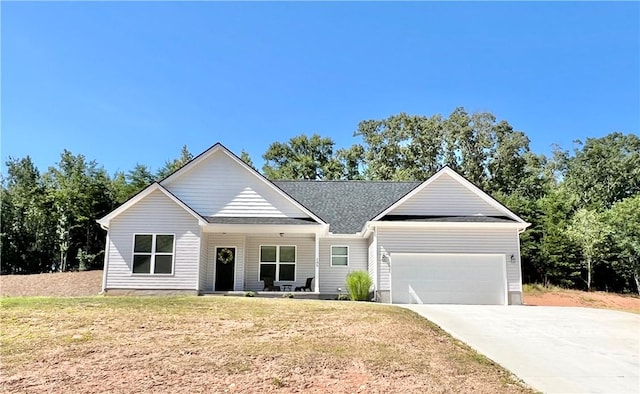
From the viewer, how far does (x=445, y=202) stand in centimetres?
2000

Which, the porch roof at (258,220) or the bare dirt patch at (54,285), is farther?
the bare dirt patch at (54,285)

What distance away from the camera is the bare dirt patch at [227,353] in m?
6.58

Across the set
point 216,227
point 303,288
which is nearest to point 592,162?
point 303,288

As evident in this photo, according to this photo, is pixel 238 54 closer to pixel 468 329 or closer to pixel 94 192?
pixel 468 329

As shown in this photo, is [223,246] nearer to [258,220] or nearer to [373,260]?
[258,220]

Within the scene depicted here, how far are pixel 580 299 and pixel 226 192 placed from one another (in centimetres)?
1888

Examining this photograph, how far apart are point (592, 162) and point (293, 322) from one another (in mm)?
42799

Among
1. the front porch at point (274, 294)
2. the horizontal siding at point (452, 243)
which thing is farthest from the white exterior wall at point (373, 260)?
the front porch at point (274, 294)

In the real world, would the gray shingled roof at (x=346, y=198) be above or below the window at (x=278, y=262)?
above

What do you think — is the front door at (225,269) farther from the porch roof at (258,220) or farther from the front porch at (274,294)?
the porch roof at (258,220)

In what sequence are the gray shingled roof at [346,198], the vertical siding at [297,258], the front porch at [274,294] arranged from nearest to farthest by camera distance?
the front porch at [274,294] < the vertical siding at [297,258] < the gray shingled roof at [346,198]

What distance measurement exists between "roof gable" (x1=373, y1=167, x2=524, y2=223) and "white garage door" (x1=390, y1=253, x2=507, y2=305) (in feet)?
6.10

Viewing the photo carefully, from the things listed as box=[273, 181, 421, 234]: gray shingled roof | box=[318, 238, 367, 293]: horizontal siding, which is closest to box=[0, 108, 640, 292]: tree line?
box=[273, 181, 421, 234]: gray shingled roof

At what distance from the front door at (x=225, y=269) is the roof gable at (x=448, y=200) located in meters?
6.99
